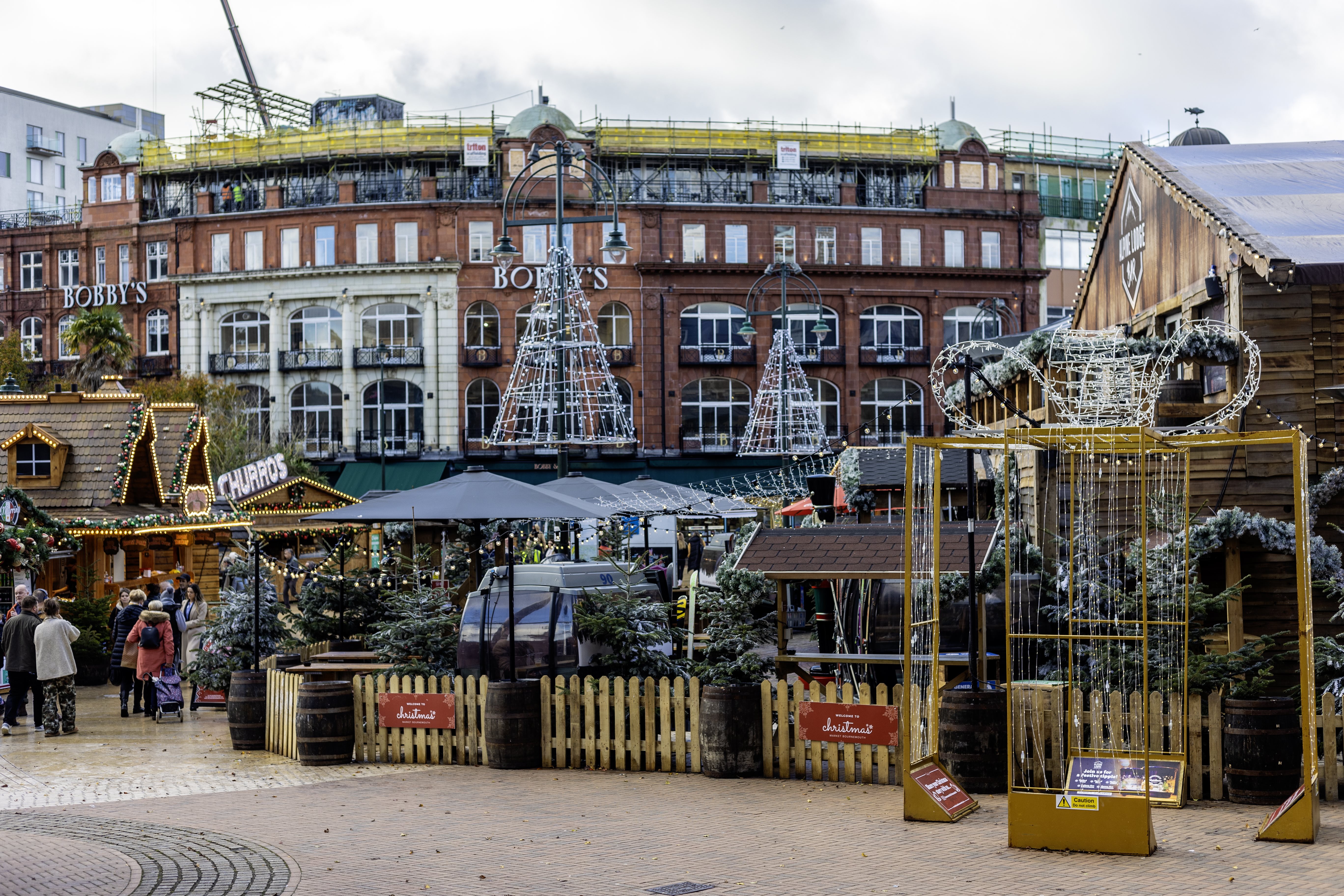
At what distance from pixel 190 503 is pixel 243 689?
13725 millimetres

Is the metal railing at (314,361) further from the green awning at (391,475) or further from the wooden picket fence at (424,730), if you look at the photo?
the wooden picket fence at (424,730)

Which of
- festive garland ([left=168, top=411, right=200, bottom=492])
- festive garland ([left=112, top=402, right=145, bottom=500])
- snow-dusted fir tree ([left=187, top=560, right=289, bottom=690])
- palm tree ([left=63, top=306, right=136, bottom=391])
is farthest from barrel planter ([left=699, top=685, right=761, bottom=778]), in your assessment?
palm tree ([left=63, top=306, right=136, bottom=391])

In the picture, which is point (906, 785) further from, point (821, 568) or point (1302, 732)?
point (821, 568)

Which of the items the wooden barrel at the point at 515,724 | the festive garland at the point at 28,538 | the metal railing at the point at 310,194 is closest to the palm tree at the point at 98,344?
the metal railing at the point at 310,194

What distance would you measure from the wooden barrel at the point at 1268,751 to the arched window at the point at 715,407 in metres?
47.5

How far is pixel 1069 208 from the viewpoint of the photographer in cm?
6681

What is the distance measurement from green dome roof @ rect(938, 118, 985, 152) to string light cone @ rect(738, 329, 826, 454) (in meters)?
11.6

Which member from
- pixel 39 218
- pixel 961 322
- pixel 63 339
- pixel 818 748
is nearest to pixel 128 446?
pixel 818 748

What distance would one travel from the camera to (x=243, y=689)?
1496cm

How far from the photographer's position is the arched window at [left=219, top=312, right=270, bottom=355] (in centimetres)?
6006

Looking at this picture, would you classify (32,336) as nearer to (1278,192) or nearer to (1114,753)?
(1278,192)

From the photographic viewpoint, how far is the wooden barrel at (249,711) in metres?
14.9

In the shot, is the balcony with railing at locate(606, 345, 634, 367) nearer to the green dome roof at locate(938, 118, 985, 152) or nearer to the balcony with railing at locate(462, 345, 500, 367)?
the balcony with railing at locate(462, 345, 500, 367)

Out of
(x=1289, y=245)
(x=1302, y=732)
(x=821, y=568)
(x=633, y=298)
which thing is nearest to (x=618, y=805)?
(x=821, y=568)
